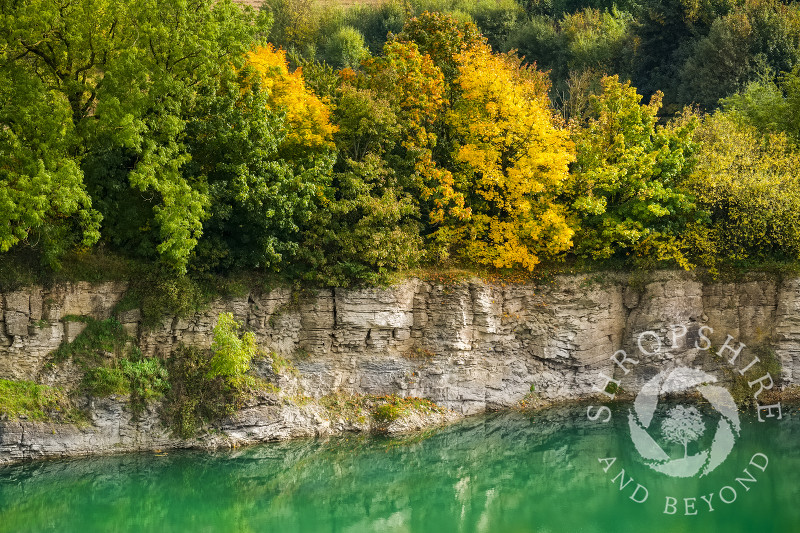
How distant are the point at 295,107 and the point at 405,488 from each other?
48.2 feet

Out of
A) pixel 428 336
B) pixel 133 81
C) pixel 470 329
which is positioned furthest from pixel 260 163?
pixel 470 329

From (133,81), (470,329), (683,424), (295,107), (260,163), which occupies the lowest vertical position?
(683,424)

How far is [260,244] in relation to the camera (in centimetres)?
3033

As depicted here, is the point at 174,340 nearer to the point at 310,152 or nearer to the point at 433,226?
the point at 310,152

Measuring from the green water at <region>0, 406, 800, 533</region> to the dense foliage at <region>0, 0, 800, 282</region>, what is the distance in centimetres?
402

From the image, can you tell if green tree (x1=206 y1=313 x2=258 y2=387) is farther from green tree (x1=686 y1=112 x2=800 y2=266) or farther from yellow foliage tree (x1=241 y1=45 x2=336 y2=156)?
green tree (x1=686 y1=112 x2=800 y2=266)

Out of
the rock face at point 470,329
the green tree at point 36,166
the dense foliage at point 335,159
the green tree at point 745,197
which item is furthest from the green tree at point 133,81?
the green tree at point 745,197

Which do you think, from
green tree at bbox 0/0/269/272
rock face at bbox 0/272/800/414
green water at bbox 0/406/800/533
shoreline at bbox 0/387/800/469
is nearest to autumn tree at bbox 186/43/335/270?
green tree at bbox 0/0/269/272

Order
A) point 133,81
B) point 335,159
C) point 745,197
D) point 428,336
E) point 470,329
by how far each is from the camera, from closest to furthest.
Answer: point 133,81 < point 335,159 < point 428,336 < point 470,329 < point 745,197

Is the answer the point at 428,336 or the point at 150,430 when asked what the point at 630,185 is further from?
the point at 150,430

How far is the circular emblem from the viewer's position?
2817cm

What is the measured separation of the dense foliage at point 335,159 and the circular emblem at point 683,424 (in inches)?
199

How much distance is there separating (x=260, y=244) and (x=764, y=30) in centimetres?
3915

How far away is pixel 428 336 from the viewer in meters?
32.7
